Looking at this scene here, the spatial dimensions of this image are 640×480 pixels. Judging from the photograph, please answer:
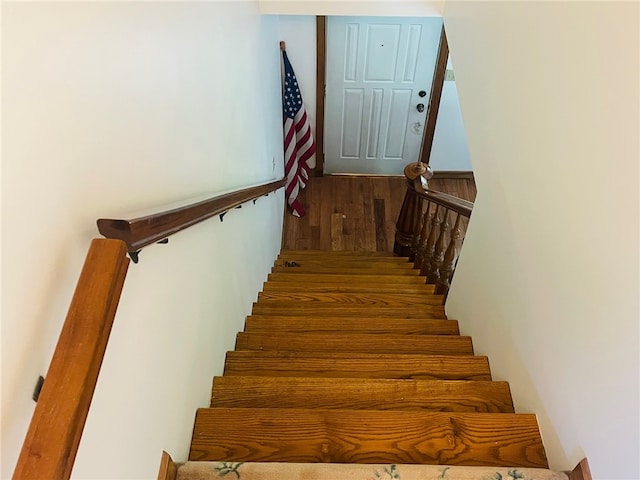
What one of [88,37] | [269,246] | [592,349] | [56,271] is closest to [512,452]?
[592,349]

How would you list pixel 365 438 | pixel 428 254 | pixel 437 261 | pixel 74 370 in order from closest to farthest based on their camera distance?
pixel 74 370, pixel 365 438, pixel 437 261, pixel 428 254

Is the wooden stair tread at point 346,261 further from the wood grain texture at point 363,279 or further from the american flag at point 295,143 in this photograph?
the american flag at point 295,143

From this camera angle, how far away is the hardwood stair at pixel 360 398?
4.66ft

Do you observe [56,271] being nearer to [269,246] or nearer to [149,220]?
[149,220]

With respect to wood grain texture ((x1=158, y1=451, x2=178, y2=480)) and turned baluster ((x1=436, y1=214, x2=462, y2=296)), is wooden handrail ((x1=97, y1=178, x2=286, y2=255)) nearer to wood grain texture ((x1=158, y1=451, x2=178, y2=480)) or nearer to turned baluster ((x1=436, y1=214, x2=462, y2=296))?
wood grain texture ((x1=158, y1=451, x2=178, y2=480))

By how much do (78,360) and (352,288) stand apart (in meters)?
2.30

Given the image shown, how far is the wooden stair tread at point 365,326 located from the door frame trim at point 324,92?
2.44 meters

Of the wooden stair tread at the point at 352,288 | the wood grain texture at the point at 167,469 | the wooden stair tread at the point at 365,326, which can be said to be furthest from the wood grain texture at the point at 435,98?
the wood grain texture at the point at 167,469

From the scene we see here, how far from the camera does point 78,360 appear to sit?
0.70 metres

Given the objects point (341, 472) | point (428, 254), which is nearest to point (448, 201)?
point (428, 254)

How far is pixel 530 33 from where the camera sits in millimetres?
1482

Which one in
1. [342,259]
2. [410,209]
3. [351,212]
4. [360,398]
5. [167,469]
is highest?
[351,212]

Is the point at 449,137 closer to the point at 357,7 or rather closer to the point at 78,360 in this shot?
the point at 357,7

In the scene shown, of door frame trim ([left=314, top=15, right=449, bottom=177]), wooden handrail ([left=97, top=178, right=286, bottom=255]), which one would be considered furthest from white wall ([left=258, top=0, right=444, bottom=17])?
wooden handrail ([left=97, top=178, right=286, bottom=255])
